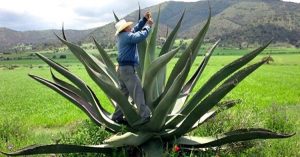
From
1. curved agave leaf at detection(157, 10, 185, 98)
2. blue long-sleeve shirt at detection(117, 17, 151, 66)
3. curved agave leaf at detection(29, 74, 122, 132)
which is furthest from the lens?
curved agave leaf at detection(157, 10, 185, 98)

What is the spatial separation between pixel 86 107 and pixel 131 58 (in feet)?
3.48

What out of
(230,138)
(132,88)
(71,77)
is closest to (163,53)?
(132,88)

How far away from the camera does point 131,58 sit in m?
6.01

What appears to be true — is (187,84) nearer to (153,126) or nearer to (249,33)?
(153,126)

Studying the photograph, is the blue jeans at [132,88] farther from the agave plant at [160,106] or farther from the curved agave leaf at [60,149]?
the curved agave leaf at [60,149]

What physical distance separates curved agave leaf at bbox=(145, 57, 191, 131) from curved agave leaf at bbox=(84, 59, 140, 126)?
222mm

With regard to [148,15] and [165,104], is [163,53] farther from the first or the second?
[165,104]

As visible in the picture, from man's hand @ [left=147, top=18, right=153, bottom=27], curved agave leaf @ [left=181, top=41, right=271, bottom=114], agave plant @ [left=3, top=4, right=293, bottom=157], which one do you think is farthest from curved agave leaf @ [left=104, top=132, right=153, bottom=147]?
man's hand @ [left=147, top=18, right=153, bottom=27]

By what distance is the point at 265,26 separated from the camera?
17125 centimetres

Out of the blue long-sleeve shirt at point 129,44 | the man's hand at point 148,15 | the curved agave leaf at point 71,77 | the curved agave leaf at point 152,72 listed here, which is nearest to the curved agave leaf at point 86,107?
the curved agave leaf at point 71,77

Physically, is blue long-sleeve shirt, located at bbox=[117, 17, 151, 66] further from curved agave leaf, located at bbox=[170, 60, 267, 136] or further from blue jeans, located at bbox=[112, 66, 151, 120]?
curved agave leaf, located at bbox=[170, 60, 267, 136]

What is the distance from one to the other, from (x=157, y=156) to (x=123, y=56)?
1.35 meters

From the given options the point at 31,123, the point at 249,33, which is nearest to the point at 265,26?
the point at 249,33

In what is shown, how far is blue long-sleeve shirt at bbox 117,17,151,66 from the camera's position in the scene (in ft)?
18.9
